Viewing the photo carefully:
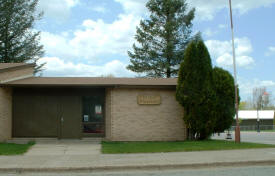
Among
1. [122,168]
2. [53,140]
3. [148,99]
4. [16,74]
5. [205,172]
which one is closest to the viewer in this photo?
[205,172]

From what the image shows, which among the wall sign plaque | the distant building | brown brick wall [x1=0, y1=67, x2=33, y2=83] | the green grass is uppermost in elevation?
brown brick wall [x1=0, y1=67, x2=33, y2=83]

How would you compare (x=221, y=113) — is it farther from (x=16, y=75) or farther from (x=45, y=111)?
(x=16, y=75)

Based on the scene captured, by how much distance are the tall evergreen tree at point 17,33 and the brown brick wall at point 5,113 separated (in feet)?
61.4

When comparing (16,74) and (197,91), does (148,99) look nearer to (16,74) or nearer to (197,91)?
(197,91)

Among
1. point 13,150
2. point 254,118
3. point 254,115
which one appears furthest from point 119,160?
point 254,115

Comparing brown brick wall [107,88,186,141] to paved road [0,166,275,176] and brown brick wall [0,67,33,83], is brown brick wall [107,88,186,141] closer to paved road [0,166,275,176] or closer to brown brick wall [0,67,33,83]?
brown brick wall [0,67,33,83]

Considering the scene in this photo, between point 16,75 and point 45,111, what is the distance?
2.48 meters

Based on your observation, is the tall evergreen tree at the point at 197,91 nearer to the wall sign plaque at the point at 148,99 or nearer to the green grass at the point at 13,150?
the wall sign plaque at the point at 148,99

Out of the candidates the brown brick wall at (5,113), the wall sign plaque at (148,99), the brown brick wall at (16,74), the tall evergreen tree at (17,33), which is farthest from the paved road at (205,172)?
the tall evergreen tree at (17,33)

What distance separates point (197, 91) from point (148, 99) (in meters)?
2.53

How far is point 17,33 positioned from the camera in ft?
121

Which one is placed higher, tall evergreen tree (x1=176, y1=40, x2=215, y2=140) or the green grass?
tall evergreen tree (x1=176, y1=40, x2=215, y2=140)

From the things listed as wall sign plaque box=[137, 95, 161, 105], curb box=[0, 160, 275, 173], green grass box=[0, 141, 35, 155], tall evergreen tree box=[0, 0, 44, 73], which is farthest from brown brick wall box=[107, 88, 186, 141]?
tall evergreen tree box=[0, 0, 44, 73]

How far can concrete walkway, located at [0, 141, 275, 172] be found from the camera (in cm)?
1068
